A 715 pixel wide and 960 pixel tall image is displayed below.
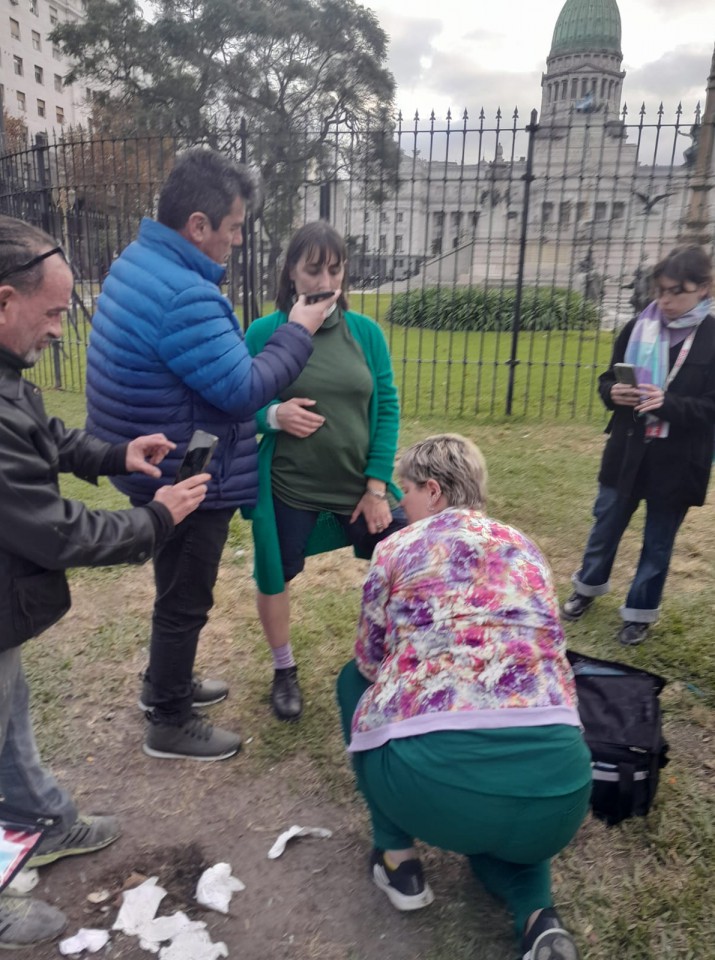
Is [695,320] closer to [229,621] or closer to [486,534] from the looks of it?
[486,534]

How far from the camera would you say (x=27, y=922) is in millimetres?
1921

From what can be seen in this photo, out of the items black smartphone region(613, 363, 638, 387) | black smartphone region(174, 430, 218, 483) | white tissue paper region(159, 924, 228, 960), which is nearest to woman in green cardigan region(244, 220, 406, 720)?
black smartphone region(174, 430, 218, 483)

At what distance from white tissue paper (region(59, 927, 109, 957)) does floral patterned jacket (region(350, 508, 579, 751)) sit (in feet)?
→ 2.82

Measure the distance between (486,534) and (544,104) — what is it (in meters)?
57.0

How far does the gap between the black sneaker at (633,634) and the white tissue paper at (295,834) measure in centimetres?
178

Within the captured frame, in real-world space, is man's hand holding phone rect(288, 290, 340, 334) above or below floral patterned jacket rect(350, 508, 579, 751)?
above

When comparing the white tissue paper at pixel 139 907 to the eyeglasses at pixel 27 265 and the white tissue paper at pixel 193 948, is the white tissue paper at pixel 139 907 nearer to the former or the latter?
the white tissue paper at pixel 193 948

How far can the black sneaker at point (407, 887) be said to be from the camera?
200cm

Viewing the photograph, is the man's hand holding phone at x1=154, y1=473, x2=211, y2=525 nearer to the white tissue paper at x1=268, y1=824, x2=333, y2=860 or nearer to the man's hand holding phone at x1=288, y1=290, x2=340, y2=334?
the man's hand holding phone at x1=288, y1=290, x2=340, y2=334

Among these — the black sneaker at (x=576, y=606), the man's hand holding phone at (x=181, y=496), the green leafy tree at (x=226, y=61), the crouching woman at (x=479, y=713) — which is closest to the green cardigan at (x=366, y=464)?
the man's hand holding phone at (x=181, y=496)

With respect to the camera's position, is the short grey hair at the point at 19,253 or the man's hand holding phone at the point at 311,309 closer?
the short grey hair at the point at 19,253

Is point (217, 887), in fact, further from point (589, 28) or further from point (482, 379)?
point (589, 28)

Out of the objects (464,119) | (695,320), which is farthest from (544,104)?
(695,320)

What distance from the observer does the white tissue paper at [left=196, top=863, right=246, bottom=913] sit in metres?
2.05
